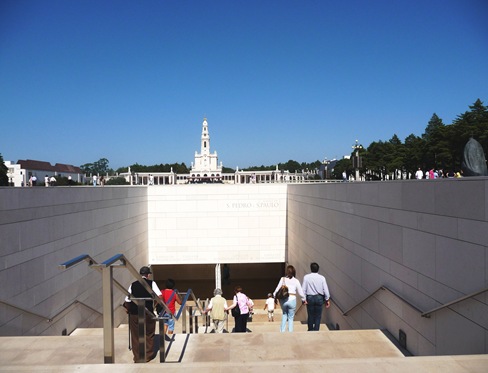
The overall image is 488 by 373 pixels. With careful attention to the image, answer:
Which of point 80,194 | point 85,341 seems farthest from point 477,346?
point 80,194

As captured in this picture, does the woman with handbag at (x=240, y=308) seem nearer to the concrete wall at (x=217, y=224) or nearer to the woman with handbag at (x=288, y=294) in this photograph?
the woman with handbag at (x=288, y=294)

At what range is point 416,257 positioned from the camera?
232 inches

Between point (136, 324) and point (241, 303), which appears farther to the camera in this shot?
point (241, 303)

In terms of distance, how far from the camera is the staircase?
392 cm

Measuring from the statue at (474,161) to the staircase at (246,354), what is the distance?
3.41 m

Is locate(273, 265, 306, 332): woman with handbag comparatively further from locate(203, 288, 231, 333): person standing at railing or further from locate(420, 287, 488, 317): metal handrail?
locate(420, 287, 488, 317): metal handrail

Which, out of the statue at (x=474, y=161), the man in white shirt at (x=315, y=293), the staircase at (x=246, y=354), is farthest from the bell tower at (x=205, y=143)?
the staircase at (x=246, y=354)

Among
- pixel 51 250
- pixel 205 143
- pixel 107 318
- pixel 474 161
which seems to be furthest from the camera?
pixel 205 143

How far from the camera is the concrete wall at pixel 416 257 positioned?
448 cm

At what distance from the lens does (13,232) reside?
278 inches

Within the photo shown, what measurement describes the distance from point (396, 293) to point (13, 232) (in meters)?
6.79

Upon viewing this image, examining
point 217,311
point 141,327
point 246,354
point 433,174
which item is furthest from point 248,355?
point 433,174

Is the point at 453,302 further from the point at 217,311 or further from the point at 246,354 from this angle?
the point at 217,311

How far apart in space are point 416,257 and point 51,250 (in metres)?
7.31
